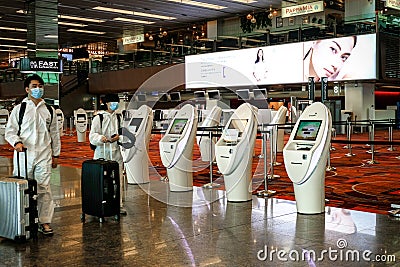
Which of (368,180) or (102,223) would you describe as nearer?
(102,223)

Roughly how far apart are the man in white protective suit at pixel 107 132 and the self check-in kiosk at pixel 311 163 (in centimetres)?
191

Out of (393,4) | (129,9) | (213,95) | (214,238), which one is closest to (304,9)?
(393,4)

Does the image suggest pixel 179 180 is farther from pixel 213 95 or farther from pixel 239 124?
pixel 213 95

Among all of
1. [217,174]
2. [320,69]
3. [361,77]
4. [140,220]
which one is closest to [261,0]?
[320,69]

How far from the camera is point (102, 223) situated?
215 inches

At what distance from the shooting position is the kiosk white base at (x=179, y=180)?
7520mm

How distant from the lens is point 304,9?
63.5 ft

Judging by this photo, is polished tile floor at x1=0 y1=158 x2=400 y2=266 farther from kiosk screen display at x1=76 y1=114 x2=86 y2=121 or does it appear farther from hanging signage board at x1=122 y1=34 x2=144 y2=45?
hanging signage board at x1=122 y1=34 x2=144 y2=45

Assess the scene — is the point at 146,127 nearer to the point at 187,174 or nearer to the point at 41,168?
the point at 187,174

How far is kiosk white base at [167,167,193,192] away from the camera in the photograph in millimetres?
7520

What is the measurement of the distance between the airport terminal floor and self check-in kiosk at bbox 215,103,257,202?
18cm

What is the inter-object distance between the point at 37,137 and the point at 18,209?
0.68 metres

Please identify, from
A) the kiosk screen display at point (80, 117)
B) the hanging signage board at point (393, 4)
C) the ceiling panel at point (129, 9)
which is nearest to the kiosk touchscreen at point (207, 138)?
the hanging signage board at point (393, 4)

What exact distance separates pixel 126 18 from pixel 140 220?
1883 cm
